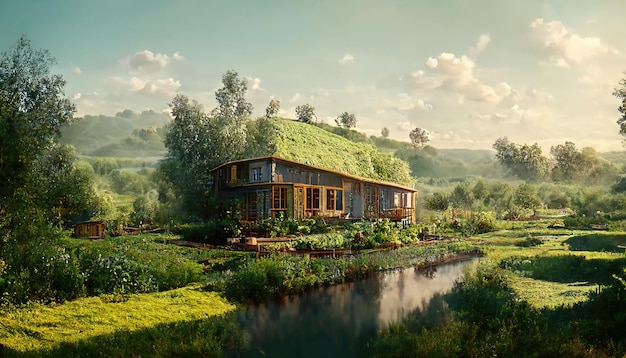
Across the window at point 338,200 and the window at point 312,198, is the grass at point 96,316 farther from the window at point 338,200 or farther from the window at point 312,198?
the window at point 338,200

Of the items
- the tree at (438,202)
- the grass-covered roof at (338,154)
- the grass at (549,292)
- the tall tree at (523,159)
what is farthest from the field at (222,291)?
the grass-covered roof at (338,154)

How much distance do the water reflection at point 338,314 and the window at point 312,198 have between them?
907 centimetres

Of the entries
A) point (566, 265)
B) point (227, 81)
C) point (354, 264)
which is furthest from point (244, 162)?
point (566, 265)

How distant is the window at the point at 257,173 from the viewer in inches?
828

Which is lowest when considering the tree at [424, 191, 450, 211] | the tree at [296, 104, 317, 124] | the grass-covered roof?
the tree at [424, 191, 450, 211]

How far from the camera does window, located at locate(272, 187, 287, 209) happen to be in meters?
20.7

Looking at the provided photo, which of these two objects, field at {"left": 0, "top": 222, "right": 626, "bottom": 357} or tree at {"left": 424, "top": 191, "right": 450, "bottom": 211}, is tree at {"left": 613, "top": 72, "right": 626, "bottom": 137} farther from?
tree at {"left": 424, "top": 191, "right": 450, "bottom": 211}

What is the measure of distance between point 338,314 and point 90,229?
14.9 m

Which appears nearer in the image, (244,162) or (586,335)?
(586,335)

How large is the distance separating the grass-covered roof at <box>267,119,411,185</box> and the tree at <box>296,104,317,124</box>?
84cm

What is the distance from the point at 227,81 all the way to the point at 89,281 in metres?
14.1

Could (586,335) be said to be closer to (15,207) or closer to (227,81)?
(15,207)

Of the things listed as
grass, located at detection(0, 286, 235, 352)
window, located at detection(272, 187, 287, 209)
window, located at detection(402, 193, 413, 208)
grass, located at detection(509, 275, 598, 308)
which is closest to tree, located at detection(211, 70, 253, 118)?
window, located at detection(272, 187, 287, 209)

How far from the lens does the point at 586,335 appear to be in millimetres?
7555
